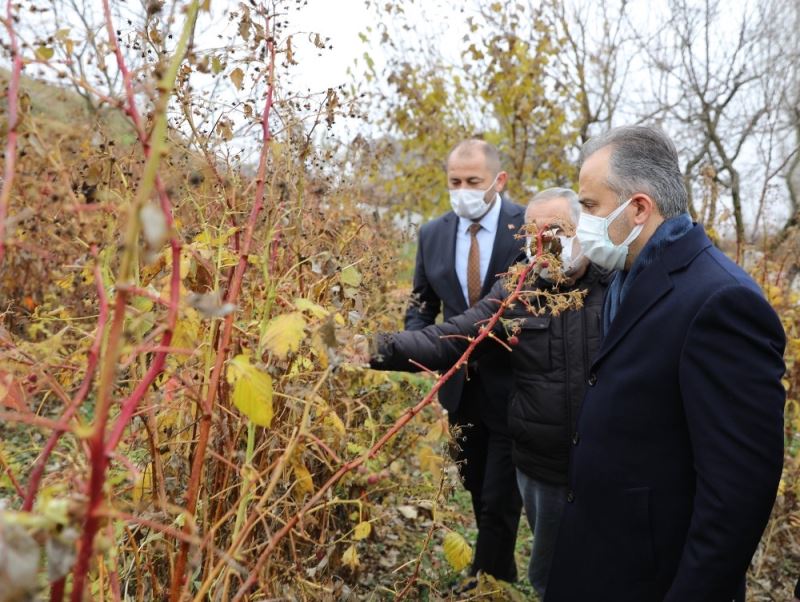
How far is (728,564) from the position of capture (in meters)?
1.60

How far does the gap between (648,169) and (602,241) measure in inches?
9.6

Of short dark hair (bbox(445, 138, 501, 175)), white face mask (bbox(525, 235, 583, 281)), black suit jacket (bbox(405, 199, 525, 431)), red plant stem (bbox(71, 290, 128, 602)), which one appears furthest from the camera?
short dark hair (bbox(445, 138, 501, 175))

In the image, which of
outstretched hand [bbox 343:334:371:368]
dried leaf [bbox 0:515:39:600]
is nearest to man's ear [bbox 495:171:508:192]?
outstretched hand [bbox 343:334:371:368]

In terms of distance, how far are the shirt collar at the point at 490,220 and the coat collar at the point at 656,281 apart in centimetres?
179

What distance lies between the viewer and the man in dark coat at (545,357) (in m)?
2.53

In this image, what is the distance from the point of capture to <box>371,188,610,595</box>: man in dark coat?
2533 mm

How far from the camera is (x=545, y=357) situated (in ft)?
8.55

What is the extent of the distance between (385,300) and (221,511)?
6.82ft

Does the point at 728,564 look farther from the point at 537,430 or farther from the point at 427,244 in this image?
the point at 427,244

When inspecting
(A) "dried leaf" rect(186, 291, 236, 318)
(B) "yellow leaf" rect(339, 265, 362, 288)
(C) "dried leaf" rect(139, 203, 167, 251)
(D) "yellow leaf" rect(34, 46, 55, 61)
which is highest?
(D) "yellow leaf" rect(34, 46, 55, 61)

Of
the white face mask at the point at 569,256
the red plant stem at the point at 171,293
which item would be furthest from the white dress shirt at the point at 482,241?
the red plant stem at the point at 171,293

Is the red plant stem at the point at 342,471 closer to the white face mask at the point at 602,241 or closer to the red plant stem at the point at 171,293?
the white face mask at the point at 602,241

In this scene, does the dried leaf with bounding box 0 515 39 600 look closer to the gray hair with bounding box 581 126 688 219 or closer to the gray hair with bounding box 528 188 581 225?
the gray hair with bounding box 581 126 688 219

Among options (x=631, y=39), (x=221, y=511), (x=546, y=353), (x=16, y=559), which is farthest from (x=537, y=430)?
(x=631, y=39)
